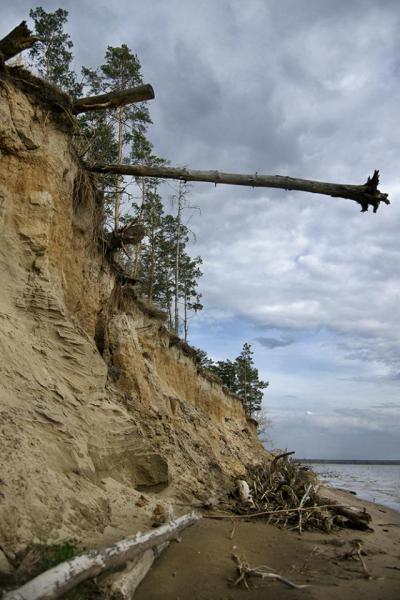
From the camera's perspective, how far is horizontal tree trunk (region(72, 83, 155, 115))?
8250mm

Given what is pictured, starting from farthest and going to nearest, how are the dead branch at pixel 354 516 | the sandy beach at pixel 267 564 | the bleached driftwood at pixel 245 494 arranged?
the dead branch at pixel 354 516 → the bleached driftwood at pixel 245 494 → the sandy beach at pixel 267 564

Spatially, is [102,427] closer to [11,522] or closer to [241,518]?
[11,522]

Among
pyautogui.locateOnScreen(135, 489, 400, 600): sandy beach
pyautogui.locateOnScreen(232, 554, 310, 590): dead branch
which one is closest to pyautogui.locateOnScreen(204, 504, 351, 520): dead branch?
pyautogui.locateOnScreen(135, 489, 400, 600): sandy beach

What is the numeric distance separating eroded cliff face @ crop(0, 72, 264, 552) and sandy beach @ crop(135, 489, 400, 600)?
0.79m

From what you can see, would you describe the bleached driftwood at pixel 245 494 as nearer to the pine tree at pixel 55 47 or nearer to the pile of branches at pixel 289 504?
the pile of branches at pixel 289 504

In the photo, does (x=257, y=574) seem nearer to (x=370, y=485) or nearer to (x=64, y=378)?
(x=64, y=378)

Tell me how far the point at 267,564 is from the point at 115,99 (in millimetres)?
8281

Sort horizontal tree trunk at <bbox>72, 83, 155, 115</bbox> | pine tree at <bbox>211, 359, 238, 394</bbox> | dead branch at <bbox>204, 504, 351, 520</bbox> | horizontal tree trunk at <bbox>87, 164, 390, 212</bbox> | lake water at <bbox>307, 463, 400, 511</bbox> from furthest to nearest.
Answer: pine tree at <bbox>211, 359, 238, 394</bbox>, lake water at <bbox>307, 463, 400, 511</bbox>, dead branch at <bbox>204, 504, 351, 520</bbox>, horizontal tree trunk at <bbox>87, 164, 390, 212</bbox>, horizontal tree trunk at <bbox>72, 83, 155, 115</bbox>

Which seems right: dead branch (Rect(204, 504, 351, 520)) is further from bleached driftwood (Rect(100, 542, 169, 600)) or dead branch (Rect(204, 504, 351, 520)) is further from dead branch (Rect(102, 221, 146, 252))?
dead branch (Rect(102, 221, 146, 252))

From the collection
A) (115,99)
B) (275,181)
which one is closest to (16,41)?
(115,99)

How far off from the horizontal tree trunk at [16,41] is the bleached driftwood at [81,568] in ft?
24.0

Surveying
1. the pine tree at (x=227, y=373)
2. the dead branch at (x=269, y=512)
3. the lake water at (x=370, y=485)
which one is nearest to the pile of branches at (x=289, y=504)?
the dead branch at (x=269, y=512)

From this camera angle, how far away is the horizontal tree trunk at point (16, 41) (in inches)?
273

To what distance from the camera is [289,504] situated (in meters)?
10.5
